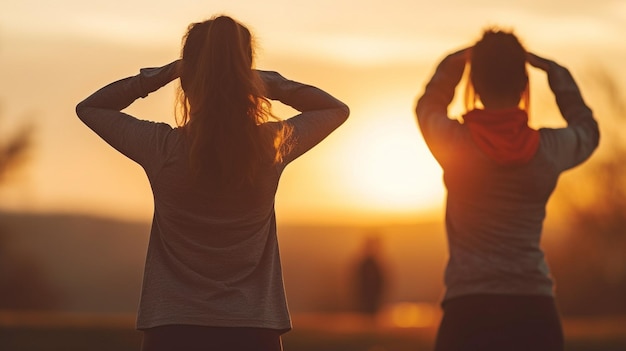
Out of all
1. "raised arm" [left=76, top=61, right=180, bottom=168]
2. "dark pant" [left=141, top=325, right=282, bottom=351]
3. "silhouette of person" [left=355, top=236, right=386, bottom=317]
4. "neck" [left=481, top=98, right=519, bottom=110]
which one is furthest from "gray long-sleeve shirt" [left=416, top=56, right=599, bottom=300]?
"silhouette of person" [left=355, top=236, right=386, bottom=317]

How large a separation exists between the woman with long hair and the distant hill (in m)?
52.0

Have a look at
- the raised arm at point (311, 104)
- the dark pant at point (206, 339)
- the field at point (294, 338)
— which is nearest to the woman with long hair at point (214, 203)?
the dark pant at point (206, 339)

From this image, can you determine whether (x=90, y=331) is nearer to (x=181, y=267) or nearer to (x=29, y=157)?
(x=181, y=267)

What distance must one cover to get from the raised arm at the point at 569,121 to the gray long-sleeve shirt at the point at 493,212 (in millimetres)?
14

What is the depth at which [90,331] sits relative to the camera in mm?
17875

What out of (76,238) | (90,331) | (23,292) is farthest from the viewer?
(76,238)

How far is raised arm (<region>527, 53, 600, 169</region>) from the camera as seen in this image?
7000mm

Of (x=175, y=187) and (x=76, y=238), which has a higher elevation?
(x=175, y=187)

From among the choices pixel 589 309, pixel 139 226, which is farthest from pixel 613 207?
pixel 139 226

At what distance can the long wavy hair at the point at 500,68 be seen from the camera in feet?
22.5

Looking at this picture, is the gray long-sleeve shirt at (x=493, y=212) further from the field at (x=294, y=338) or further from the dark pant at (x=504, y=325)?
the field at (x=294, y=338)

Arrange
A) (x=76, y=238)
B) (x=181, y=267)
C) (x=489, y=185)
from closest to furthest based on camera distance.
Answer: (x=181, y=267), (x=489, y=185), (x=76, y=238)

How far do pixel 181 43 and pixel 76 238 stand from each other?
89941mm

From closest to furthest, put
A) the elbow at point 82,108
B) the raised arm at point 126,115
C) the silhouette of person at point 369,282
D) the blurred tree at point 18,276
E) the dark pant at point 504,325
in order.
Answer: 1. the raised arm at point 126,115
2. the elbow at point 82,108
3. the dark pant at point 504,325
4. the silhouette of person at point 369,282
5. the blurred tree at point 18,276
